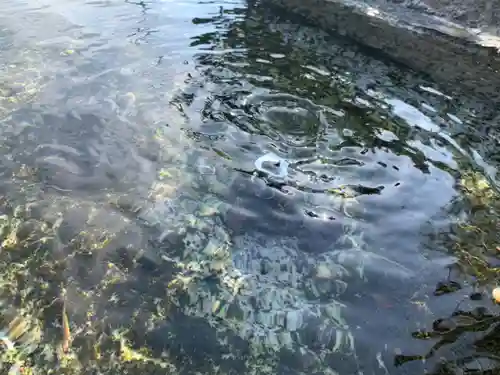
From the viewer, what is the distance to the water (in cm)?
363

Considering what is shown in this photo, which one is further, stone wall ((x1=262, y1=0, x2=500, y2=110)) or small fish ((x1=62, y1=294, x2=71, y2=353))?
stone wall ((x1=262, y1=0, x2=500, y2=110))

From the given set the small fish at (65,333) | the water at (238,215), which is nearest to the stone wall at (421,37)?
the water at (238,215)

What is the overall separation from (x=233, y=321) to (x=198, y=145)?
270cm

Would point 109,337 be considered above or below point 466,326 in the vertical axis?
below

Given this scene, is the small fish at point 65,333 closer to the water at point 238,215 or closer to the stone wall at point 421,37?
the water at point 238,215

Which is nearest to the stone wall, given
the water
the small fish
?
the water

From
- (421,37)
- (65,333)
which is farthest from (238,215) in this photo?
(421,37)

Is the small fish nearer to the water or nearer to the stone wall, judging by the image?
the water

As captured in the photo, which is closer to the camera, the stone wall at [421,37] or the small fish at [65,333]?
the small fish at [65,333]

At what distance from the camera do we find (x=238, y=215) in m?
4.83

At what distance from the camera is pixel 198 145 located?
5816 millimetres

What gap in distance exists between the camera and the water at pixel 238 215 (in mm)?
3629

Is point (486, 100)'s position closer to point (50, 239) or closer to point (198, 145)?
point (198, 145)

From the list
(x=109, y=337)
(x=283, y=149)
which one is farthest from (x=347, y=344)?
(x=283, y=149)
